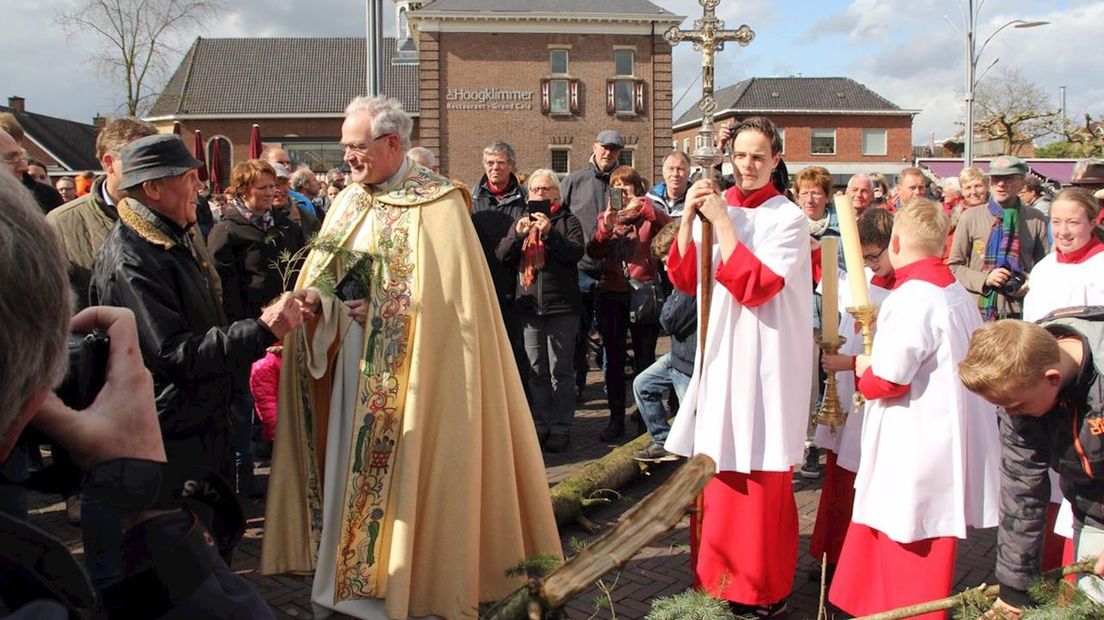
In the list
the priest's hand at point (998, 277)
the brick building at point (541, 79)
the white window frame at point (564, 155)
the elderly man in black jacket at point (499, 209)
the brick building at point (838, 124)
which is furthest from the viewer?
the brick building at point (838, 124)

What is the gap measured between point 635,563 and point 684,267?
5.34ft

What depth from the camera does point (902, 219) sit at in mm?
3697

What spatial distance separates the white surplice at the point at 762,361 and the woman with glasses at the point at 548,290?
2.60 m

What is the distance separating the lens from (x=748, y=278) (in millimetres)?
3605

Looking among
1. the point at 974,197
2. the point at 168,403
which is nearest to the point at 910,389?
the point at 168,403

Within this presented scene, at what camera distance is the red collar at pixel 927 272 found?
3521 millimetres

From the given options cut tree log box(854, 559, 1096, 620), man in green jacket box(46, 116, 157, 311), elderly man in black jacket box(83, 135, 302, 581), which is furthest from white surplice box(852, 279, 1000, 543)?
man in green jacket box(46, 116, 157, 311)

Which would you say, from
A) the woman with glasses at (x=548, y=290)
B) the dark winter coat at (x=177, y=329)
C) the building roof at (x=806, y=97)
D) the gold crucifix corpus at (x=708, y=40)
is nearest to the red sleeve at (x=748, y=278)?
the gold crucifix corpus at (x=708, y=40)

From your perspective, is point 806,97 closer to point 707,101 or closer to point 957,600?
point 707,101

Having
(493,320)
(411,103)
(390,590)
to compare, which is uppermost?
(411,103)

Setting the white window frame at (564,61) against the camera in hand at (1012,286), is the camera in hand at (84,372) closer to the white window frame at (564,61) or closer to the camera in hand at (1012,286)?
the camera in hand at (1012,286)

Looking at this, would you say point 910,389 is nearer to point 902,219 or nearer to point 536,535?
point 902,219

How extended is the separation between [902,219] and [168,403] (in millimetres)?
2853

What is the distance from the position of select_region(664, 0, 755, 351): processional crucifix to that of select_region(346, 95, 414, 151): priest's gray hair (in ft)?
4.28
